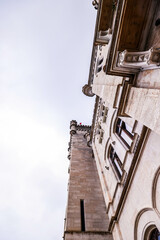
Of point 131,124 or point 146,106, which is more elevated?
point 146,106

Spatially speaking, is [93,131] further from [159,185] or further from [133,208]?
[159,185]

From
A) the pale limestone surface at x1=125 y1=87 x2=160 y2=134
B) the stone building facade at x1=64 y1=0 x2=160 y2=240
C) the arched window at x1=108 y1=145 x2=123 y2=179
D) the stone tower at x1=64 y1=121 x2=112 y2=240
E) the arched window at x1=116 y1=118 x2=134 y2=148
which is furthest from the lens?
the stone tower at x1=64 y1=121 x2=112 y2=240

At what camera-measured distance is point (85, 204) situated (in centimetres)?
1419

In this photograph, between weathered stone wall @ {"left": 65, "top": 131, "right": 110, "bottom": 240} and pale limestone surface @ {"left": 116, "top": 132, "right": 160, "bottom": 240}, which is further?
weathered stone wall @ {"left": 65, "top": 131, "right": 110, "bottom": 240}

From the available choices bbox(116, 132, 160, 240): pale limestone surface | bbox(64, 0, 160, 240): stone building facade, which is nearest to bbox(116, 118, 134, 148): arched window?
bbox(64, 0, 160, 240): stone building facade

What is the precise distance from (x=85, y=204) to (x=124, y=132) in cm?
899

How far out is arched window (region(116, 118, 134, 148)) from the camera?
9.45m

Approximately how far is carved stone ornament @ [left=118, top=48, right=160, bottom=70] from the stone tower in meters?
12.4

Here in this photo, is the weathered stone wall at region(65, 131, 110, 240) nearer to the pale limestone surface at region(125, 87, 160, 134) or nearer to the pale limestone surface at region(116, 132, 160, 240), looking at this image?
the pale limestone surface at region(116, 132, 160, 240)

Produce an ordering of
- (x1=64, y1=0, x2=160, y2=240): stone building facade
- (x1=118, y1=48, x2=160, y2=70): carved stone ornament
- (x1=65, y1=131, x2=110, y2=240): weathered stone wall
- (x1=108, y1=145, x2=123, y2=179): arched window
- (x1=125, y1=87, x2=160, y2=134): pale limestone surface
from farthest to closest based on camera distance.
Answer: (x1=65, y1=131, x2=110, y2=240): weathered stone wall
(x1=108, y1=145, x2=123, y2=179): arched window
(x1=64, y1=0, x2=160, y2=240): stone building facade
(x1=118, y1=48, x2=160, y2=70): carved stone ornament
(x1=125, y1=87, x2=160, y2=134): pale limestone surface

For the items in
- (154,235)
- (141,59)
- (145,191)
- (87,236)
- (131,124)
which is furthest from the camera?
(87,236)

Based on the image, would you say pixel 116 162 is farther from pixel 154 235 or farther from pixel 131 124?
Result: pixel 154 235

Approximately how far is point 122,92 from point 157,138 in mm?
2559

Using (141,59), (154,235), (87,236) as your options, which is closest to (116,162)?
(154,235)
